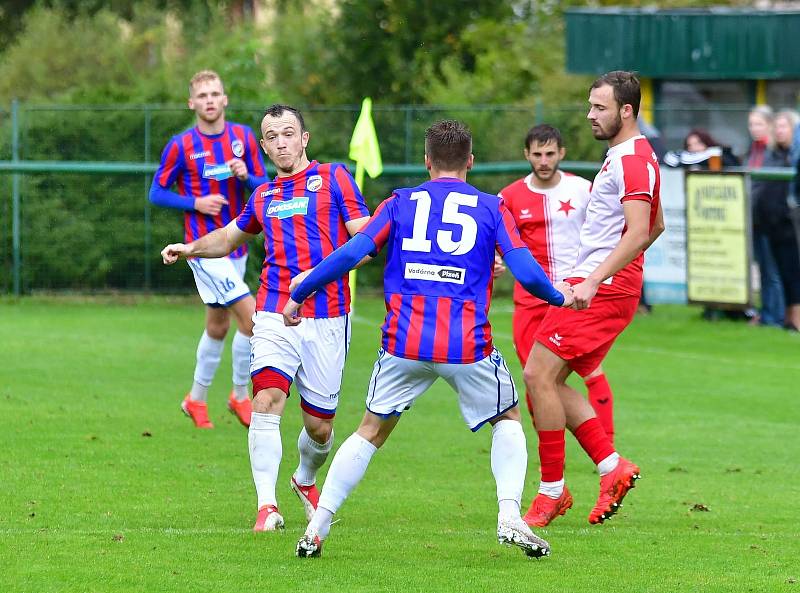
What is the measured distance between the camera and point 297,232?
7797 mm

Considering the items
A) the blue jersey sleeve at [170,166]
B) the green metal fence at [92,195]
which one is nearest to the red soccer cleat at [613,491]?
the blue jersey sleeve at [170,166]

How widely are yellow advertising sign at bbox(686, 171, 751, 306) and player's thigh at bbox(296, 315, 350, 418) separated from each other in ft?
33.1

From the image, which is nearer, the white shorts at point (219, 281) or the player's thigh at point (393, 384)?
the player's thigh at point (393, 384)

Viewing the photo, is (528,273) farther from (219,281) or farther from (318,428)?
(219,281)

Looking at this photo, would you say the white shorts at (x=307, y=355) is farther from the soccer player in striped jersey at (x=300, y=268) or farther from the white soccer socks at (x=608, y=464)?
the white soccer socks at (x=608, y=464)

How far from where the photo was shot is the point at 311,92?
2897 centimetres

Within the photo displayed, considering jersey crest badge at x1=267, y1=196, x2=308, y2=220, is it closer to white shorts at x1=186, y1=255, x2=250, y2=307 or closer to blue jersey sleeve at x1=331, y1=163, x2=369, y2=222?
blue jersey sleeve at x1=331, y1=163, x2=369, y2=222

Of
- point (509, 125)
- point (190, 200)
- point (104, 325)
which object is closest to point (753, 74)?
point (509, 125)

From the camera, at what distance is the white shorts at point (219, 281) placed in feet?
34.2

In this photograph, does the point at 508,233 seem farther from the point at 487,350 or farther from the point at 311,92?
the point at 311,92

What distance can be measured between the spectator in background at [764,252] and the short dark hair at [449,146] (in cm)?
1093

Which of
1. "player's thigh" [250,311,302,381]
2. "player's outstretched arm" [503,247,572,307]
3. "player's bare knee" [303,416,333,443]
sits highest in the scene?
"player's outstretched arm" [503,247,572,307]

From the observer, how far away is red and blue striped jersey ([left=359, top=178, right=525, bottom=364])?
6.64 m

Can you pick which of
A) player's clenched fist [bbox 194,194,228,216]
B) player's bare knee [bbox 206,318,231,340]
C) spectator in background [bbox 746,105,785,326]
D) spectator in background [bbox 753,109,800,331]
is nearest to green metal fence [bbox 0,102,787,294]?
spectator in background [bbox 746,105,785,326]
